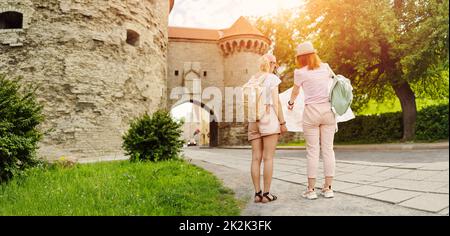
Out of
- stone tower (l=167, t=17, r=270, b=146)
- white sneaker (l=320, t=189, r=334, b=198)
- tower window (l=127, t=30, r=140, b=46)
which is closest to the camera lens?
white sneaker (l=320, t=189, r=334, b=198)

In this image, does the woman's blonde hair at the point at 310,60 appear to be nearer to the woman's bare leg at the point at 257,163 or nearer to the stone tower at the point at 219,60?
the woman's bare leg at the point at 257,163

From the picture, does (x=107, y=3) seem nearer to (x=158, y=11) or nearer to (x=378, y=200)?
(x=158, y=11)

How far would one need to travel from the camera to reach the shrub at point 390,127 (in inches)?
398

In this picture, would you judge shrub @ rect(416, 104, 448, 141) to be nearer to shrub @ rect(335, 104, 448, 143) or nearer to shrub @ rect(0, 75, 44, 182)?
shrub @ rect(335, 104, 448, 143)

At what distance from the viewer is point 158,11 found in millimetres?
15711

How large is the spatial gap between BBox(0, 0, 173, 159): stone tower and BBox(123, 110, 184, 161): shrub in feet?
15.1

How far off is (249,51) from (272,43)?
8.43ft

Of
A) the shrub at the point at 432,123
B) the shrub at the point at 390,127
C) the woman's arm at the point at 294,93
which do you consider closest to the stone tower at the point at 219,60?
the shrub at the point at 390,127

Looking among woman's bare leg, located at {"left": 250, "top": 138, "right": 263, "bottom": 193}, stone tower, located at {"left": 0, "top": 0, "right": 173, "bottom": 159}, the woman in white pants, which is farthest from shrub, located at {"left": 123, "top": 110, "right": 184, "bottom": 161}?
the woman in white pants

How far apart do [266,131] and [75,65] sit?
1060 centimetres

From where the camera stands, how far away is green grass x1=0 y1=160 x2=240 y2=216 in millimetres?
3426

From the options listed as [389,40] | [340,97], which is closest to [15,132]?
[340,97]

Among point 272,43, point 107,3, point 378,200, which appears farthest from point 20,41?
point 272,43

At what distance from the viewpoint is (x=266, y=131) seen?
343 cm
